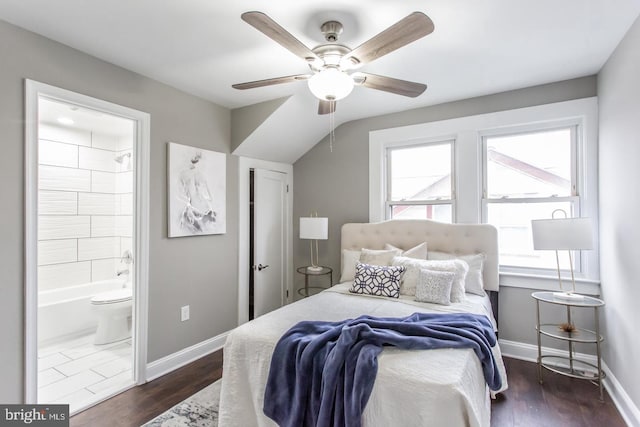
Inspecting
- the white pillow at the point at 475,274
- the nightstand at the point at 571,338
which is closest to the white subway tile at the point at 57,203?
the white pillow at the point at 475,274

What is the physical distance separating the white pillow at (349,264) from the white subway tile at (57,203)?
10.8 ft

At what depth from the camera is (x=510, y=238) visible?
3.12 metres

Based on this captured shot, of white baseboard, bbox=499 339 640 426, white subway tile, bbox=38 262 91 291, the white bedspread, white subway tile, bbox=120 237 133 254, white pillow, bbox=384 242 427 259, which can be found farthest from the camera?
white subway tile, bbox=120 237 133 254

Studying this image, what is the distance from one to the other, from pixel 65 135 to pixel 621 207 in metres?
5.46

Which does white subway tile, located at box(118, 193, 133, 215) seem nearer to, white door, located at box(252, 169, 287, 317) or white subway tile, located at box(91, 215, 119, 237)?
white subway tile, located at box(91, 215, 119, 237)

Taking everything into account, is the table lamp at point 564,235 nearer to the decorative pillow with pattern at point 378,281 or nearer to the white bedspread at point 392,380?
the white bedspread at point 392,380

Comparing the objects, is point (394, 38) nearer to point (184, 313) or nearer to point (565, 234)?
point (565, 234)

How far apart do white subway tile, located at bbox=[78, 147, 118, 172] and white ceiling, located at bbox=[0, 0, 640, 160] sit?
202cm

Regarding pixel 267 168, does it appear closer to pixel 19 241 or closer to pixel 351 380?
pixel 19 241

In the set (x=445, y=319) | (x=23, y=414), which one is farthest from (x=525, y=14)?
(x=23, y=414)

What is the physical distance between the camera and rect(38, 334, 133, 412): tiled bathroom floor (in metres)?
2.42

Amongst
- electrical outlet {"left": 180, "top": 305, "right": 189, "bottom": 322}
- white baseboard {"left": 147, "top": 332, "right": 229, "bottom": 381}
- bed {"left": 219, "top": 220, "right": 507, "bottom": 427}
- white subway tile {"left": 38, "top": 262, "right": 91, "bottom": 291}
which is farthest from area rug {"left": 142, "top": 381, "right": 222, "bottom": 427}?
white subway tile {"left": 38, "top": 262, "right": 91, "bottom": 291}

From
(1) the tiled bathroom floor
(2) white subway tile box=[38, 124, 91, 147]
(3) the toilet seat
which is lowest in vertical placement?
(1) the tiled bathroom floor

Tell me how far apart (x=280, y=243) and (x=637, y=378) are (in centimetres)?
333
